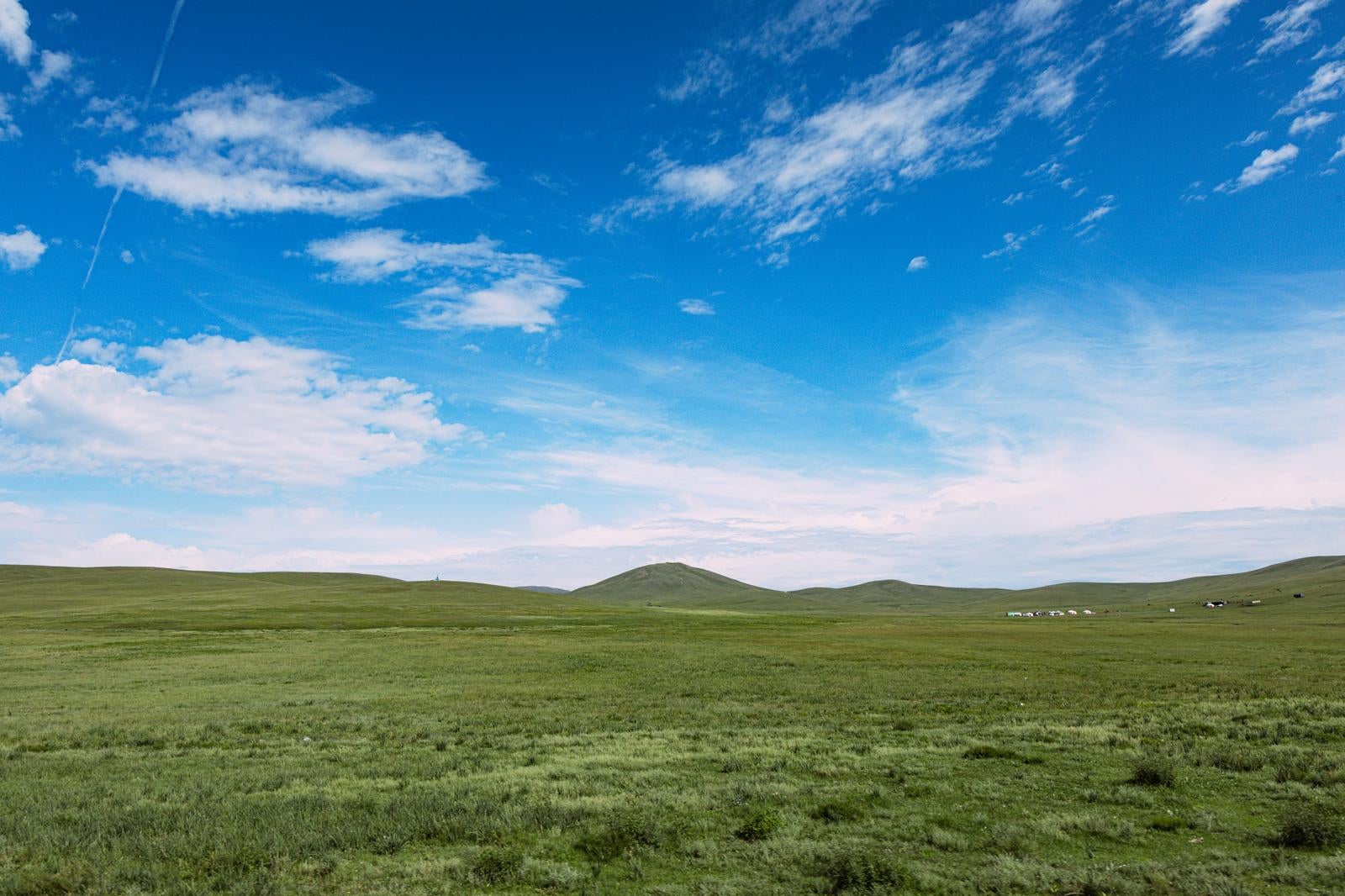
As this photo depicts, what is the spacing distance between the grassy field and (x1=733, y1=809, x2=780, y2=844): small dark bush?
0.07m

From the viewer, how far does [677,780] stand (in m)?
17.4

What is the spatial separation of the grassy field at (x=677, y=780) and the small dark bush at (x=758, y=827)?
0.23ft

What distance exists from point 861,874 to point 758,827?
279 centimetres

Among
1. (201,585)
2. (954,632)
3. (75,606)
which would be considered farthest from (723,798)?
(201,585)

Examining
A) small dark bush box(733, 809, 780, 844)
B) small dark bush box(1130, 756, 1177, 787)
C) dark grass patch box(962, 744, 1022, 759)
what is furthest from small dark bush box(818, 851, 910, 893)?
dark grass patch box(962, 744, 1022, 759)

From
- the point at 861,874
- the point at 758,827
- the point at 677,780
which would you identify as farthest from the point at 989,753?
the point at 861,874

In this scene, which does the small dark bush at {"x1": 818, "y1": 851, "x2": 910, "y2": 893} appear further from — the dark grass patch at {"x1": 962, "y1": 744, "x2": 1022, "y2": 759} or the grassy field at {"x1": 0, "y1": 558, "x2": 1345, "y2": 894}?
the dark grass patch at {"x1": 962, "y1": 744, "x2": 1022, "y2": 759}

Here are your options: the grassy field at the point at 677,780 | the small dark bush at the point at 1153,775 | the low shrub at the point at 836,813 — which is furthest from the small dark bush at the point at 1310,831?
the low shrub at the point at 836,813

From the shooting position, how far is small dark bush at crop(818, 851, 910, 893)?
10773mm

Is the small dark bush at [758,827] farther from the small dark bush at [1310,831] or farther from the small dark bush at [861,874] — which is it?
the small dark bush at [1310,831]

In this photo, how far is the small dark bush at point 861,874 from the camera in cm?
1077

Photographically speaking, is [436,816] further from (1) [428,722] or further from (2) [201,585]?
(2) [201,585]

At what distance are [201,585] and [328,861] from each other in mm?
226429

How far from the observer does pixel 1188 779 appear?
54.7ft
